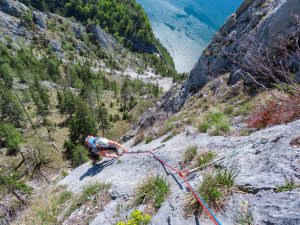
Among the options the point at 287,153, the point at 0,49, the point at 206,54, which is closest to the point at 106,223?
the point at 287,153

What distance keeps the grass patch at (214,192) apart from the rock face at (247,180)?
0.15 meters

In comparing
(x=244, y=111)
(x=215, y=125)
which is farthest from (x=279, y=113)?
(x=244, y=111)

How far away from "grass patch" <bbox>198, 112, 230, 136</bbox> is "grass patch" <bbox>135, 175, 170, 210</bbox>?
3.25 m

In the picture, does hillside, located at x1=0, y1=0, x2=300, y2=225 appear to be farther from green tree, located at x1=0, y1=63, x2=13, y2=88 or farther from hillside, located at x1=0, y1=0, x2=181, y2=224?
green tree, located at x1=0, y1=63, x2=13, y2=88

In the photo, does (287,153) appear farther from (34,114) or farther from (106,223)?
(34,114)

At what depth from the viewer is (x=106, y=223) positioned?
5723 mm

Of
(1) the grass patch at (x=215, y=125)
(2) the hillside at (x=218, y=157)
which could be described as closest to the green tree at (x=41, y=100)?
(2) the hillside at (x=218, y=157)

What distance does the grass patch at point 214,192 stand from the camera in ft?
13.5

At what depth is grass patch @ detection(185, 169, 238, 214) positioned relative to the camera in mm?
4117

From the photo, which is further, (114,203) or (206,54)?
(206,54)

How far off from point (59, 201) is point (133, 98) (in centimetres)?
6614

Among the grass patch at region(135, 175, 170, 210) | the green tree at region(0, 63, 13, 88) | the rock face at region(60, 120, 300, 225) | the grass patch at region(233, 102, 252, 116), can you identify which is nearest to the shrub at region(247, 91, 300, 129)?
the rock face at region(60, 120, 300, 225)

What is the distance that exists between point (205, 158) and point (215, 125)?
2571 millimetres

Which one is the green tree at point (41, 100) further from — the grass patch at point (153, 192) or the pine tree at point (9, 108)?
the grass patch at point (153, 192)
